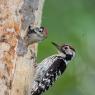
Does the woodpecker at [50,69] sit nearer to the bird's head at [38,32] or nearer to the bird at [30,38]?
the bird at [30,38]

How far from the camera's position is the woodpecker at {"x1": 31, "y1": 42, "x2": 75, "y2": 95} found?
29.9 ft

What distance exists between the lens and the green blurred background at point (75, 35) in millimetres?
11641

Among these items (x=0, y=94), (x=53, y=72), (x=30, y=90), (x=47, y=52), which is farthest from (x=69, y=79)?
(x=0, y=94)

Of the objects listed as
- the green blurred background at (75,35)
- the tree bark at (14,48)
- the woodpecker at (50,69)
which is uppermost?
the tree bark at (14,48)

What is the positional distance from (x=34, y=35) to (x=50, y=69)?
1.46 meters

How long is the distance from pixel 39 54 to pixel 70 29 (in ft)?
4.29

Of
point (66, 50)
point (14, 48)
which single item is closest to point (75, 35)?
point (66, 50)

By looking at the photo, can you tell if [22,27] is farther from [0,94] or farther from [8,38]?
[0,94]

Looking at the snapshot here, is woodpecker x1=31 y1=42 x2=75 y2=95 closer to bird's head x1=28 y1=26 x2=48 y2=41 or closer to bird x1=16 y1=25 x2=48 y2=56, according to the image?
bird x1=16 y1=25 x2=48 y2=56

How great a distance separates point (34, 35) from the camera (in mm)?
8297

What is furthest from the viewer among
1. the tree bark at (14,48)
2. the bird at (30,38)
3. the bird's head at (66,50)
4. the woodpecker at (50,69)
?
the bird's head at (66,50)

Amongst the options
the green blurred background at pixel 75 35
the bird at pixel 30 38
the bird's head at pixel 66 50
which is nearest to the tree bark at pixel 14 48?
the bird at pixel 30 38

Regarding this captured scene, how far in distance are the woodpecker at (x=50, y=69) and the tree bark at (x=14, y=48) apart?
55 centimetres

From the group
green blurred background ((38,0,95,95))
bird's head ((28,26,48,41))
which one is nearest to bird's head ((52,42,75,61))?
green blurred background ((38,0,95,95))
